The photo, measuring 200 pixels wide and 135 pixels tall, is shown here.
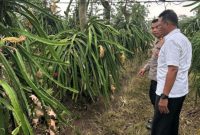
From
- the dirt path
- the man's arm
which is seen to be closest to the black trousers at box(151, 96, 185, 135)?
the man's arm

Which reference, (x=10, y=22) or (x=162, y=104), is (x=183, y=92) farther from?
(x=10, y=22)

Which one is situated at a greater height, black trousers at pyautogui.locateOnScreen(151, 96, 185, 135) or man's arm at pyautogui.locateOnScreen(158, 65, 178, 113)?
man's arm at pyautogui.locateOnScreen(158, 65, 178, 113)

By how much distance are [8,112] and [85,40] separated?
12.3 feet

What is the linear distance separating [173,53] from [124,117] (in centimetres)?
234

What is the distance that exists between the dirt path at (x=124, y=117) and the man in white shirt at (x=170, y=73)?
2.35ft

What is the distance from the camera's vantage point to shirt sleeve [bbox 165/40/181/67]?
3.79m

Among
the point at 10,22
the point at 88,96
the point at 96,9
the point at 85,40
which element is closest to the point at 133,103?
the point at 88,96

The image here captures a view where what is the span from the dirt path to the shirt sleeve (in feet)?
3.82

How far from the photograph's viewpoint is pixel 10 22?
2.68m

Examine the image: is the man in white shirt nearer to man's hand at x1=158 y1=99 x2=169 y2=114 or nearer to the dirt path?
man's hand at x1=158 y1=99 x2=169 y2=114

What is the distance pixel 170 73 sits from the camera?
3.79m

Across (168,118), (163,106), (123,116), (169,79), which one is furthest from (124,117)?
(169,79)

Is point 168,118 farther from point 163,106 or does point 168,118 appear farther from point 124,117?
point 124,117

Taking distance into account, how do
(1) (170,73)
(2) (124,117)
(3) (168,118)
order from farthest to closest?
1. (2) (124,117)
2. (3) (168,118)
3. (1) (170,73)
